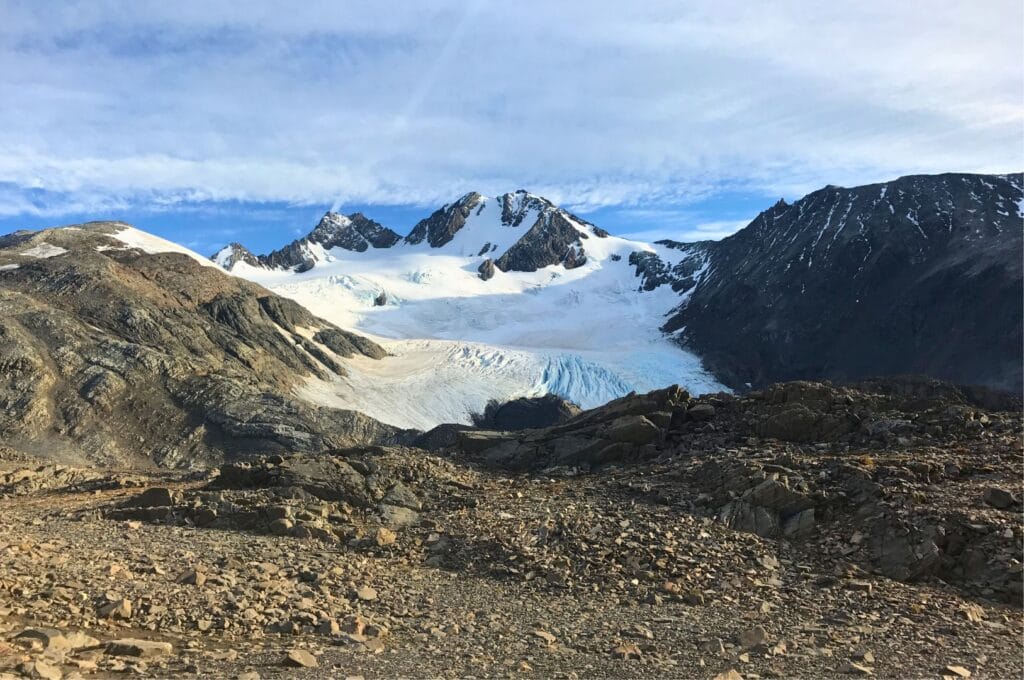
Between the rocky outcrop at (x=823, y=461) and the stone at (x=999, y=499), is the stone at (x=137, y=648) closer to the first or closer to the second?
the rocky outcrop at (x=823, y=461)

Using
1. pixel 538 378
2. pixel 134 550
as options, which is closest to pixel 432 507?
pixel 134 550

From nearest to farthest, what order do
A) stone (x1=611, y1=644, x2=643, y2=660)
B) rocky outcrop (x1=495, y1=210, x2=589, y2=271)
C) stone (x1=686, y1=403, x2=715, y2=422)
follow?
stone (x1=611, y1=644, x2=643, y2=660), stone (x1=686, y1=403, x2=715, y2=422), rocky outcrop (x1=495, y1=210, x2=589, y2=271)

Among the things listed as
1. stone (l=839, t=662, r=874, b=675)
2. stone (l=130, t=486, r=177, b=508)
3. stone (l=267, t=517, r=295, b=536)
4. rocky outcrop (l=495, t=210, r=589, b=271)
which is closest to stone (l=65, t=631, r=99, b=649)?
stone (l=267, t=517, r=295, b=536)

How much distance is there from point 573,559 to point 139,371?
4341 centimetres

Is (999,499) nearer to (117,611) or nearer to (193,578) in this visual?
(193,578)

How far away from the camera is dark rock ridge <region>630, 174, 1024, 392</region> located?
82.4 metres

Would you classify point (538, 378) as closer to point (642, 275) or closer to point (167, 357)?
point (167, 357)

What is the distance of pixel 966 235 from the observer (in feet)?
330

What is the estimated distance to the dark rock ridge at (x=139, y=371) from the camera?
138 feet

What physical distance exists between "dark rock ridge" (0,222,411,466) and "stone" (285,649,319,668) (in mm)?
37488

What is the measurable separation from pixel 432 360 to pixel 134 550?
76088 mm

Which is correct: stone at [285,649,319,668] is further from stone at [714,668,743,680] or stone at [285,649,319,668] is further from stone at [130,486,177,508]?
stone at [130,486,177,508]

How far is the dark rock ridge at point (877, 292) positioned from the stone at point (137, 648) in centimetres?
7979

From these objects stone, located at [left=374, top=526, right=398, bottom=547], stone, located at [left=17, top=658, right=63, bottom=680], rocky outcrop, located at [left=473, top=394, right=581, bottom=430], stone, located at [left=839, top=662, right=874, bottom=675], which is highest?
stone, located at [left=17, top=658, right=63, bottom=680]
